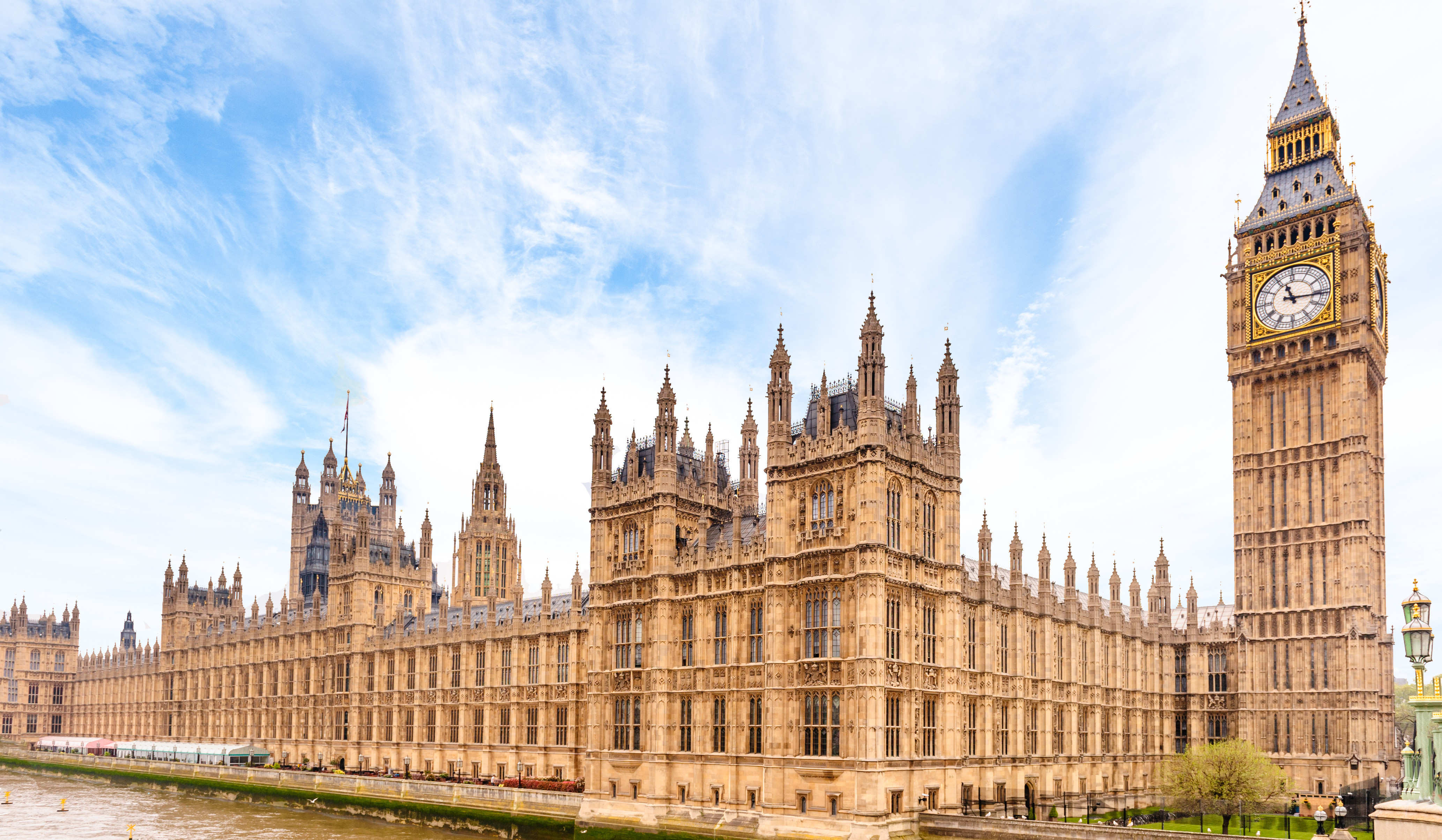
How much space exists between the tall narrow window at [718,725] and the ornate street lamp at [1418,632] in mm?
39917

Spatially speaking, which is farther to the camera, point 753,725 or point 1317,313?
point 1317,313

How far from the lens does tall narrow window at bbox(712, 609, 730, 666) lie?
67.1 meters

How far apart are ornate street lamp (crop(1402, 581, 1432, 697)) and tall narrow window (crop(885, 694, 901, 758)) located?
30.0 m

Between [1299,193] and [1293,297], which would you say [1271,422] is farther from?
[1299,193]

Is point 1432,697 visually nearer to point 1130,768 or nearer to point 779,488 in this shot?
point 779,488

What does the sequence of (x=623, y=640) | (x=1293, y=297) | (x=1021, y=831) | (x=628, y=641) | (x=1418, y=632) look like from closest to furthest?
(x=1418, y=632)
(x=1021, y=831)
(x=628, y=641)
(x=623, y=640)
(x=1293, y=297)

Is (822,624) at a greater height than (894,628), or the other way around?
(822,624)

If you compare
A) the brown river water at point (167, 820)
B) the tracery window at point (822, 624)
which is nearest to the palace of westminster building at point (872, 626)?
the tracery window at point (822, 624)

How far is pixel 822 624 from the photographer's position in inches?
2413

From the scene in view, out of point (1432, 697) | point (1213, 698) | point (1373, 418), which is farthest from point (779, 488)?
point (1373, 418)

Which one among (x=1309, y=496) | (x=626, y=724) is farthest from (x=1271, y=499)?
(x=626, y=724)

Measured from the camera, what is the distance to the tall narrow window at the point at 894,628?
60344mm

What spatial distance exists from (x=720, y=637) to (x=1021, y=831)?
2010cm

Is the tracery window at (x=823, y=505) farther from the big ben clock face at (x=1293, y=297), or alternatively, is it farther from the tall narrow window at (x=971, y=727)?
the big ben clock face at (x=1293, y=297)
